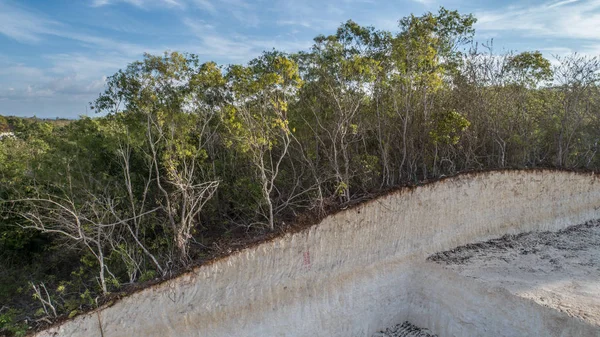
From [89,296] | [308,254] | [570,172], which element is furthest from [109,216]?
[570,172]

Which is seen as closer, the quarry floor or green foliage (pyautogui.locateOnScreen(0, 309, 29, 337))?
green foliage (pyautogui.locateOnScreen(0, 309, 29, 337))

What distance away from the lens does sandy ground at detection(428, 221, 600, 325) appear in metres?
9.23

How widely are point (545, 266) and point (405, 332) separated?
5099 mm

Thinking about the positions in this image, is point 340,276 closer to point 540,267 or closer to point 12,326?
point 540,267

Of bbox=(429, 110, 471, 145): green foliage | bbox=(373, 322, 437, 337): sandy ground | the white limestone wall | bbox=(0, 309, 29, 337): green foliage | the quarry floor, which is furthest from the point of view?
bbox=(429, 110, 471, 145): green foliage


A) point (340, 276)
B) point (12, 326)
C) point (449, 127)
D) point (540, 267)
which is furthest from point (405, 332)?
point (12, 326)

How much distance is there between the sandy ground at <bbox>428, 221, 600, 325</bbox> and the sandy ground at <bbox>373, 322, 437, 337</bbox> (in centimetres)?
216

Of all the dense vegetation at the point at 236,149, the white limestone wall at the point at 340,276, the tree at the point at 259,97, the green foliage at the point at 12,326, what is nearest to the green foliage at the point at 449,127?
the dense vegetation at the point at 236,149

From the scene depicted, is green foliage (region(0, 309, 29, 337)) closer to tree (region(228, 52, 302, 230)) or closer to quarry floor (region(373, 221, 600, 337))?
tree (region(228, 52, 302, 230))

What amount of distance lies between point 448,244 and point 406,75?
241 inches

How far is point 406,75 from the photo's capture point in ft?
36.1

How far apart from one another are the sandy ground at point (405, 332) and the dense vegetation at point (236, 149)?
14.1 feet

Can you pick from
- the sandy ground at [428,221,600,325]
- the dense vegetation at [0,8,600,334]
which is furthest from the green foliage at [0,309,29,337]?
the sandy ground at [428,221,600,325]

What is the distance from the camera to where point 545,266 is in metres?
11.5
